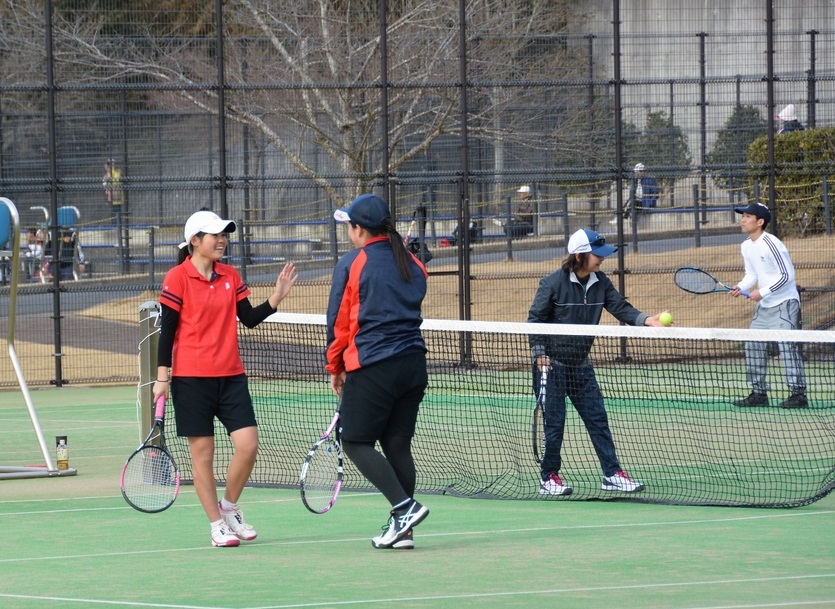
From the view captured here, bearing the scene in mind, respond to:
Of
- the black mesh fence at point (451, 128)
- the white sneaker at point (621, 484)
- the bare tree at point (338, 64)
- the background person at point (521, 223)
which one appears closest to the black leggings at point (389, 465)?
the white sneaker at point (621, 484)

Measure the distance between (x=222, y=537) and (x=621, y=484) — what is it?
9.18 ft

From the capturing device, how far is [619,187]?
58.3 ft

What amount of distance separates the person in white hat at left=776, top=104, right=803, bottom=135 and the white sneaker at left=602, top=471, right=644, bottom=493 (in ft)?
36.9

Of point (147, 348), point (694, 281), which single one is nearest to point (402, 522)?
point (147, 348)

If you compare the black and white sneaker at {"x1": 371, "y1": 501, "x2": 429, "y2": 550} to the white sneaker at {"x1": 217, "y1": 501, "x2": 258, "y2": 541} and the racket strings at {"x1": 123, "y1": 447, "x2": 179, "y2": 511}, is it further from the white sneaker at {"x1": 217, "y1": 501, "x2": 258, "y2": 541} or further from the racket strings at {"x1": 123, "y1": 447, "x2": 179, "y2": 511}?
the racket strings at {"x1": 123, "y1": 447, "x2": 179, "y2": 511}

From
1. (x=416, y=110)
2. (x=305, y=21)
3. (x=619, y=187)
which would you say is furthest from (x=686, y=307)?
(x=305, y=21)

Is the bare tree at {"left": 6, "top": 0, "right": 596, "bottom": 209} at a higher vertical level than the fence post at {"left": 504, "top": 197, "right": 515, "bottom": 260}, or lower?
higher

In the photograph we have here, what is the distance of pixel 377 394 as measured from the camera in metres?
7.07

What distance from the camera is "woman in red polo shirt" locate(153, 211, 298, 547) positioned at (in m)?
7.30

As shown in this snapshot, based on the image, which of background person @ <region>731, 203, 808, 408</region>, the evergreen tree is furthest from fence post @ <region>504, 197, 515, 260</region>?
background person @ <region>731, 203, 808, 408</region>

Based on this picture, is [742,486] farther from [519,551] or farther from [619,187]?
[619,187]

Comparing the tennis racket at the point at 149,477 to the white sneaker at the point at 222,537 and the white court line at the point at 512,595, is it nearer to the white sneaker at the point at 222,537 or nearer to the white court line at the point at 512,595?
the white sneaker at the point at 222,537

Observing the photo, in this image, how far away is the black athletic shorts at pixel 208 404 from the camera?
728 centimetres

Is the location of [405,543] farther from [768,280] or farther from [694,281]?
[768,280]
